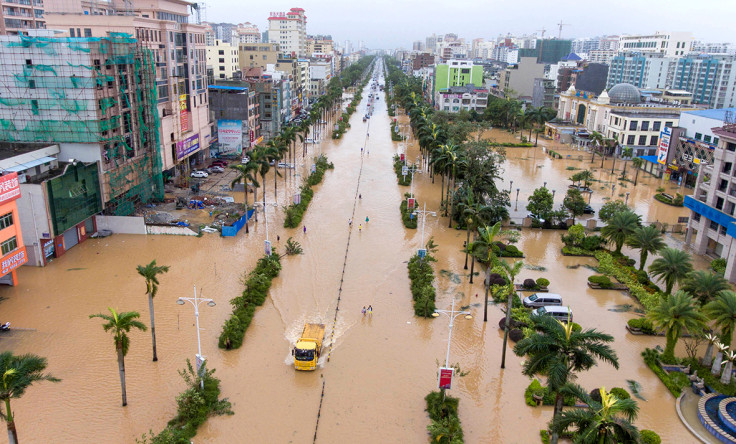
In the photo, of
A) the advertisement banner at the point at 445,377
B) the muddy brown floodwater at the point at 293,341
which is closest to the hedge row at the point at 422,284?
the muddy brown floodwater at the point at 293,341

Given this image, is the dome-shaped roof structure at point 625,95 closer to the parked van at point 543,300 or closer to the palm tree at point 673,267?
the palm tree at point 673,267

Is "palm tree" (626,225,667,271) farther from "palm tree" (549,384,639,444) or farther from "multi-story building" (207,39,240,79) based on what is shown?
"multi-story building" (207,39,240,79)

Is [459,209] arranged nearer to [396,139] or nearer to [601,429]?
[601,429]

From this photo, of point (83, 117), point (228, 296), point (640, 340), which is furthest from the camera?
point (83, 117)

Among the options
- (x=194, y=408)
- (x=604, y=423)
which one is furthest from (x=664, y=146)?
(x=194, y=408)

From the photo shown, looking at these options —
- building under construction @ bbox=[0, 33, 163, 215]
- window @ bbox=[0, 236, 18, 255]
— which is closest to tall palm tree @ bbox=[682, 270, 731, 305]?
window @ bbox=[0, 236, 18, 255]

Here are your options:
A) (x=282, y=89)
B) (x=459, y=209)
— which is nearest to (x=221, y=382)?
(x=459, y=209)
